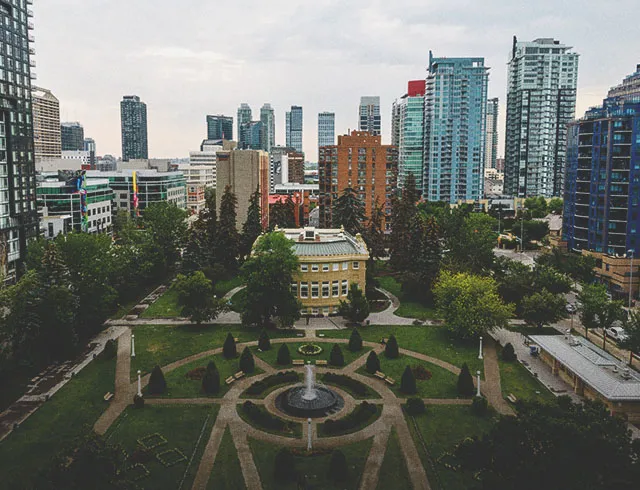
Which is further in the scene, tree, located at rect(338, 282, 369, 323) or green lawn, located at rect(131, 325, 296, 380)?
tree, located at rect(338, 282, 369, 323)

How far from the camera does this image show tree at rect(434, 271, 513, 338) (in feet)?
186

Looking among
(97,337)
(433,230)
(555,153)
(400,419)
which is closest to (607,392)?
(400,419)

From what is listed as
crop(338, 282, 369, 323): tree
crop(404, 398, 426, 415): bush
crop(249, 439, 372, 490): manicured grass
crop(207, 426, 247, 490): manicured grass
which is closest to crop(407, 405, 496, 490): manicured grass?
crop(404, 398, 426, 415): bush

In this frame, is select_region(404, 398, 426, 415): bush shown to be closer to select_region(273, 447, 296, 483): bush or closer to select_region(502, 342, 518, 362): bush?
select_region(273, 447, 296, 483): bush

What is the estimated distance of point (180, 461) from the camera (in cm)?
3509

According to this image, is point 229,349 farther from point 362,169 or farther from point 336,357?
point 362,169

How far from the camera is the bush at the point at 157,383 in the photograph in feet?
149

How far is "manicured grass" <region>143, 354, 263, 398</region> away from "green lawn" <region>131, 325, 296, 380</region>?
8.08 feet

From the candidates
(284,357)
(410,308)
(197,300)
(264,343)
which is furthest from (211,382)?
(410,308)

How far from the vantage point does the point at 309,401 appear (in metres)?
43.5

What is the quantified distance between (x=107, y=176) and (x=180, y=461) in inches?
5596

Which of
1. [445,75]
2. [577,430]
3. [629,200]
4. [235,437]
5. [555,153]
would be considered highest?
[445,75]

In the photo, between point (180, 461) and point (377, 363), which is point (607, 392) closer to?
point (377, 363)

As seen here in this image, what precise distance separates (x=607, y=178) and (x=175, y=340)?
230 ft
